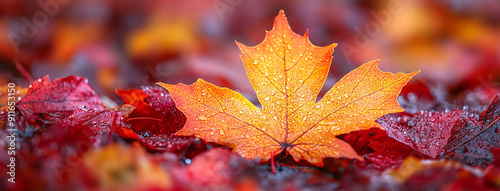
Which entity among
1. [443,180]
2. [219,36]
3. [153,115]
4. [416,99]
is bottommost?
[443,180]

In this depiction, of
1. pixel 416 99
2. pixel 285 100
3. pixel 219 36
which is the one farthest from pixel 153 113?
pixel 219 36

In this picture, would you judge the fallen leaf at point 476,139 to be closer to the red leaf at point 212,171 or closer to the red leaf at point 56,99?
the red leaf at point 212,171

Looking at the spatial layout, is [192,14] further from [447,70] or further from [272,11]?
[447,70]

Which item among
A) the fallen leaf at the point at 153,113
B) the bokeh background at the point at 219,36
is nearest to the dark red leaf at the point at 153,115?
the fallen leaf at the point at 153,113

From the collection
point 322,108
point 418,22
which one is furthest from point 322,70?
point 418,22

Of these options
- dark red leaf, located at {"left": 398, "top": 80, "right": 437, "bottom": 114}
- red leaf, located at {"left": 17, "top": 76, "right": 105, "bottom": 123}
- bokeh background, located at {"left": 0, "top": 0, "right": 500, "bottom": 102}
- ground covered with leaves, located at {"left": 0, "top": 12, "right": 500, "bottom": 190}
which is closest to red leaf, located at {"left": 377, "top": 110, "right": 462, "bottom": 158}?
ground covered with leaves, located at {"left": 0, "top": 12, "right": 500, "bottom": 190}

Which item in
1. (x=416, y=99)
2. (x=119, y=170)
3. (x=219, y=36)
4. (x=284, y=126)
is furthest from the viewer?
(x=219, y=36)

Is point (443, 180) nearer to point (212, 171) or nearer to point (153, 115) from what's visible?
point (212, 171)

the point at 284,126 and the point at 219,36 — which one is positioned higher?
the point at 219,36
